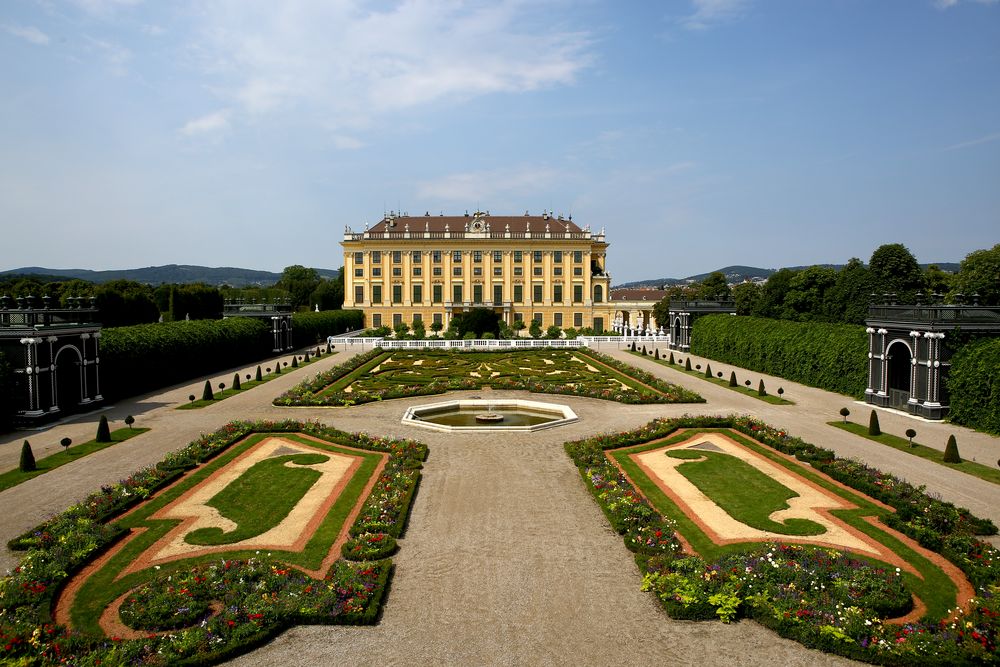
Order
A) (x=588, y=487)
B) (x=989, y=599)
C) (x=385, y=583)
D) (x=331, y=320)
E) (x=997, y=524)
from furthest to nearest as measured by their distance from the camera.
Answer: (x=331, y=320)
(x=588, y=487)
(x=997, y=524)
(x=385, y=583)
(x=989, y=599)

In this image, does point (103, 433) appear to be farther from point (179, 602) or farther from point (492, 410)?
point (492, 410)

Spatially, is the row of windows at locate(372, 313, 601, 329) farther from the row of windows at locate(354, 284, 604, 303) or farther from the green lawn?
the green lawn

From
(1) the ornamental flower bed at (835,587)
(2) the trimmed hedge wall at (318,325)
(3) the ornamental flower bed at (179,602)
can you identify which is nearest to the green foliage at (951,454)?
(1) the ornamental flower bed at (835,587)

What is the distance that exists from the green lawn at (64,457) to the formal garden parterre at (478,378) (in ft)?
24.7

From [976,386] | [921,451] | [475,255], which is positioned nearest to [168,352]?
[921,451]

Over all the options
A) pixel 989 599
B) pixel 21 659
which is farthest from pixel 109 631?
pixel 989 599

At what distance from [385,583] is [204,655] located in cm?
334

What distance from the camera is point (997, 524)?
49.6 feet

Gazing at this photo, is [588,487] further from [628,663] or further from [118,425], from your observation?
[118,425]

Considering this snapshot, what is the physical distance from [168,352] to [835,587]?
36.7 meters

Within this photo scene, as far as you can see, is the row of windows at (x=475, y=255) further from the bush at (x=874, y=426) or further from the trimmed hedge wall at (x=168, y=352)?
the bush at (x=874, y=426)

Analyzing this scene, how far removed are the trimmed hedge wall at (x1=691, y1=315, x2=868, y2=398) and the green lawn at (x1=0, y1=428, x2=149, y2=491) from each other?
33.1 metres

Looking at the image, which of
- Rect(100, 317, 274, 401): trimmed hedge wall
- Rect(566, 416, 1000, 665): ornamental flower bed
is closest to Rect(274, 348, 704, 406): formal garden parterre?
Rect(100, 317, 274, 401): trimmed hedge wall

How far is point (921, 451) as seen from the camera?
22.0 meters
